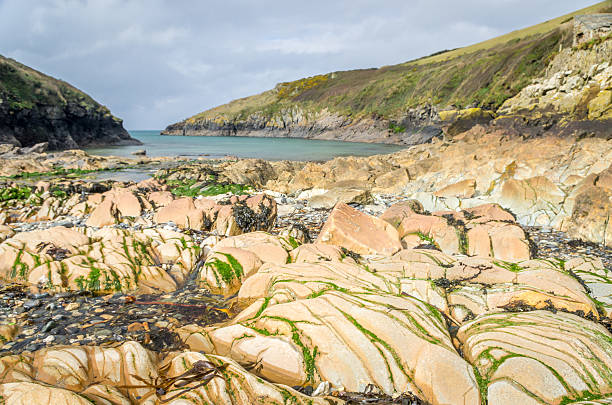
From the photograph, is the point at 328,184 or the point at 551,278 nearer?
the point at 551,278

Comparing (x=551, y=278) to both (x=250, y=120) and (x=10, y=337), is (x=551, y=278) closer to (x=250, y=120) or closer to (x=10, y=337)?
(x=10, y=337)

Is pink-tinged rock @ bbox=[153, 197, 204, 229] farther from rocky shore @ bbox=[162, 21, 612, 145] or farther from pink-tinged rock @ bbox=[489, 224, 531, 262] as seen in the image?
rocky shore @ bbox=[162, 21, 612, 145]

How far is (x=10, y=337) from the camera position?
490cm

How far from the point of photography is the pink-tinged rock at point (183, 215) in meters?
11.2

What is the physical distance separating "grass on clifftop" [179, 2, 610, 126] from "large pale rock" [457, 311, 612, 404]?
186 feet

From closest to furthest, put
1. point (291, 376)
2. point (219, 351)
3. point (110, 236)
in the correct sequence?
point (291, 376), point (219, 351), point (110, 236)

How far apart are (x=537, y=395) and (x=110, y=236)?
9.27 metres

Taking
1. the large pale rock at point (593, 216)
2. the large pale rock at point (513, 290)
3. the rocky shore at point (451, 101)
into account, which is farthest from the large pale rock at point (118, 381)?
the rocky shore at point (451, 101)

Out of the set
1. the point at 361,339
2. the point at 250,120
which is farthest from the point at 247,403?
the point at 250,120

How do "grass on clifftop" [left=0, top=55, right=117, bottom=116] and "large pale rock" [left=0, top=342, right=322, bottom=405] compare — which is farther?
"grass on clifftop" [left=0, top=55, right=117, bottom=116]

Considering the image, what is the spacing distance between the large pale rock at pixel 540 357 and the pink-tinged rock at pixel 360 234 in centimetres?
399

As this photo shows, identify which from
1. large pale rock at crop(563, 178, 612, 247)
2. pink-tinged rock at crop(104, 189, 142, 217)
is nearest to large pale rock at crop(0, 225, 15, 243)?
pink-tinged rock at crop(104, 189, 142, 217)

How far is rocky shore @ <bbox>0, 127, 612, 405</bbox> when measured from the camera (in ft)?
11.7

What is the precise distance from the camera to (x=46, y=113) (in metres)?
65.9
